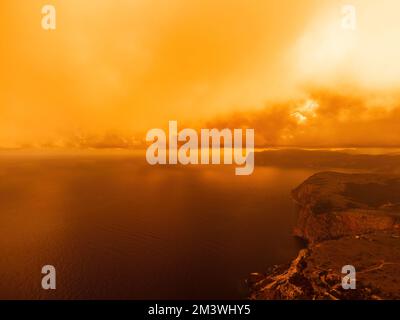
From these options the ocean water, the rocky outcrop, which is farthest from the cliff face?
the ocean water

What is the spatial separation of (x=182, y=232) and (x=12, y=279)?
2415 inches

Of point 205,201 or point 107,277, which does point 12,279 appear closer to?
point 107,277

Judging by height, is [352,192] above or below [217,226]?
above

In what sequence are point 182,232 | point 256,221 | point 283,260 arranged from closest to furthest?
point 283,260, point 182,232, point 256,221

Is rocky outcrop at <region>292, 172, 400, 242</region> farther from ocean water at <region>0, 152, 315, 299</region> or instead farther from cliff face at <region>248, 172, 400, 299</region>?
ocean water at <region>0, 152, 315, 299</region>

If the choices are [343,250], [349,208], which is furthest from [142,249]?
[349,208]

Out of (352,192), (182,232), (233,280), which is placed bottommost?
(233,280)

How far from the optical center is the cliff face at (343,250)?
67688mm

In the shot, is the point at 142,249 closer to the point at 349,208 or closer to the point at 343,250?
the point at 343,250

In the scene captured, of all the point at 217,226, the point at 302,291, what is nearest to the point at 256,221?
the point at 217,226

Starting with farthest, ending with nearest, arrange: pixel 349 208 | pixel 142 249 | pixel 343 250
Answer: pixel 349 208
pixel 142 249
pixel 343 250

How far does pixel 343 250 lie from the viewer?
87312 mm

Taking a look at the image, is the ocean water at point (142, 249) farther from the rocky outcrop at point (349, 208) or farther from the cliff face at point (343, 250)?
the rocky outcrop at point (349, 208)
